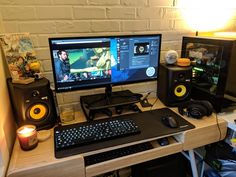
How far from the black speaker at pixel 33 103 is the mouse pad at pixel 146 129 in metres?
0.26

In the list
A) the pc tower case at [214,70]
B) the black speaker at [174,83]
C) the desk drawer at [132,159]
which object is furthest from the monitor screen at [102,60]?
the desk drawer at [132,159]

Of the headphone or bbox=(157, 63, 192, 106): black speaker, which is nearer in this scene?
the headphone

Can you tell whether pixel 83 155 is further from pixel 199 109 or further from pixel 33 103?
pixel 199 109

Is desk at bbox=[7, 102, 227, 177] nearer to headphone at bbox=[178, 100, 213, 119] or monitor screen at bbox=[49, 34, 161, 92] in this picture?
headphone at bbox=[178, 100, 213, 119]

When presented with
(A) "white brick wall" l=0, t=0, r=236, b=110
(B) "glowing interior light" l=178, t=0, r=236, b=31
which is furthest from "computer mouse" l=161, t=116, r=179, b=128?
(B) "glowing interior light" l=178, t=0, r=236, b=31

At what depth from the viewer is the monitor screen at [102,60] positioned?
3.39 feet

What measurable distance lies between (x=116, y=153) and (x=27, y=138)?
17.0 inches

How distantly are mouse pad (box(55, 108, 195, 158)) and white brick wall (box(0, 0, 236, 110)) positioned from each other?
1.08 feet

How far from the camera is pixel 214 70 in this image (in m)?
1.21

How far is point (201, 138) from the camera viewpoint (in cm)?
109

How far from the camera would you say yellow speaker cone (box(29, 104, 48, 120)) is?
1015 millimetres

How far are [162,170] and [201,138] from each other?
1.15ft

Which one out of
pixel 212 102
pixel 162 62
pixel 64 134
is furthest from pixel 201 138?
pixel 64 134

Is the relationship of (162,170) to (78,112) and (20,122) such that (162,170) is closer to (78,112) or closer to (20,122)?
(78,112)
